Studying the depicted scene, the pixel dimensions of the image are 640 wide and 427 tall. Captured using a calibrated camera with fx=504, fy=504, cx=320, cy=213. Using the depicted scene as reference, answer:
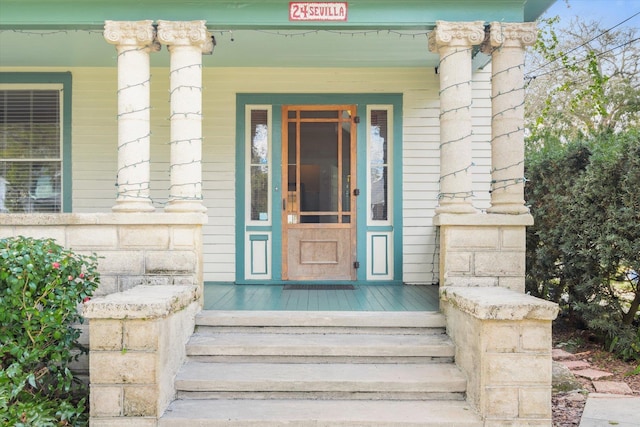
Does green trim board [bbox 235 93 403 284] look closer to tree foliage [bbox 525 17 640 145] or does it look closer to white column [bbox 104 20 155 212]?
white column [bbox 104 20 155 212]

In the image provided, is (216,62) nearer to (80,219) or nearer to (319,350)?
(80,219)

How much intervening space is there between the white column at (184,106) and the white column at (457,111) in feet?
6.56

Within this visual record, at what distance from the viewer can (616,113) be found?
38.7 ft

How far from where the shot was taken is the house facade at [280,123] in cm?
411

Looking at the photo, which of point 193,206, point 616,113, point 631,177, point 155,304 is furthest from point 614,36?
point 155,304

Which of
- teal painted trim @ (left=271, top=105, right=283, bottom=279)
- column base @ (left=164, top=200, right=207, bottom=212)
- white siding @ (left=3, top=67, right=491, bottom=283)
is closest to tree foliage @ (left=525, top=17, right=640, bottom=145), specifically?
white siding @ (left=3, top=67, right=491, bottom=283)

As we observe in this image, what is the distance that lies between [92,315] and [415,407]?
7.08 feet

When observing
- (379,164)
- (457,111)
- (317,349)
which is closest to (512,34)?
(457,111)

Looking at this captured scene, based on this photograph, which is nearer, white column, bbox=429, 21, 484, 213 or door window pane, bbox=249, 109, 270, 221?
white column, bbox=429, 21, 484, 213

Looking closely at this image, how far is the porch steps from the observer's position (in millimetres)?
3232

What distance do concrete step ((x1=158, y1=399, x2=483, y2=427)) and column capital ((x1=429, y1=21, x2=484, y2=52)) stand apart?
2.79 m

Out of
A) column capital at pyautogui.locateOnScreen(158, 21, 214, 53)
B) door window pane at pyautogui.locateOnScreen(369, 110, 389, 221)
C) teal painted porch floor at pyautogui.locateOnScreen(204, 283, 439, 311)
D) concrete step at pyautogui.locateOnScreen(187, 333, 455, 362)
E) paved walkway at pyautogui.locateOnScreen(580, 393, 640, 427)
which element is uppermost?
column capital at pyautogui.locateOnScreen(158, 21, 214, 53)

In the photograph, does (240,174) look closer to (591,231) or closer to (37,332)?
(37,332)

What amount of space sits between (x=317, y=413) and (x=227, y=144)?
365 cm
